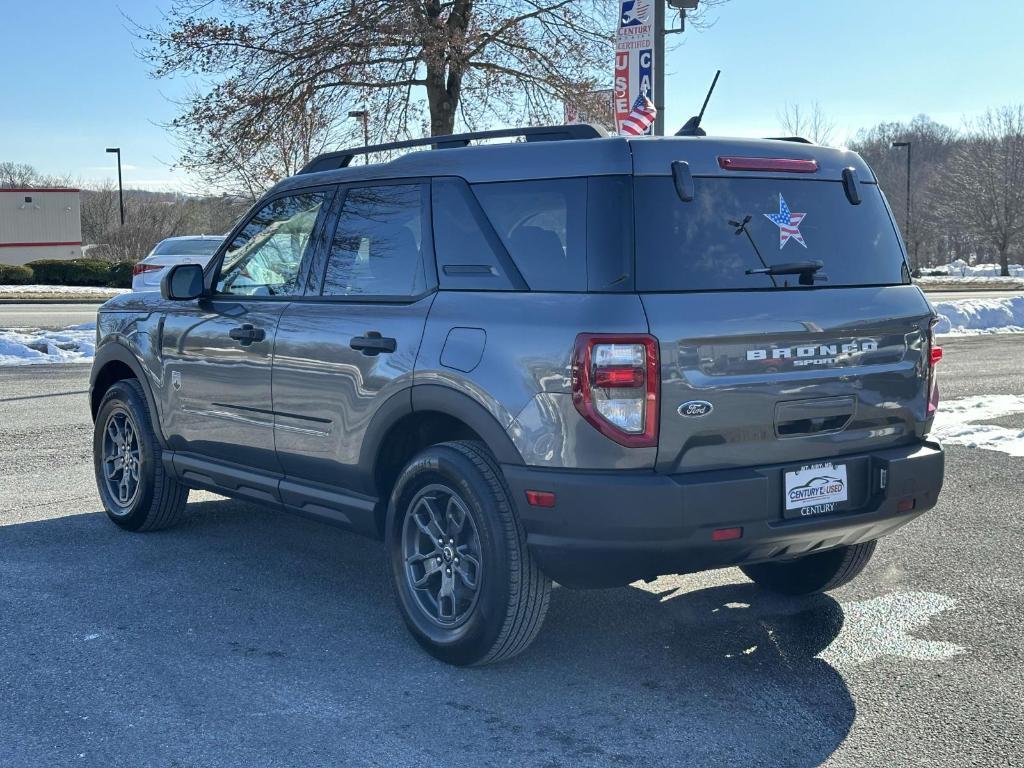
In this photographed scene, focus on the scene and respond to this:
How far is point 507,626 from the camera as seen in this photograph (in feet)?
13.8

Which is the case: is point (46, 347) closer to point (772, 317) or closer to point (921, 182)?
point (772, 317)

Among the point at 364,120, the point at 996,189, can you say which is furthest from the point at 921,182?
the point at 364,120

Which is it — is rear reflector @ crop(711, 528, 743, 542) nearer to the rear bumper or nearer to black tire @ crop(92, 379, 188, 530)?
the rear bumper

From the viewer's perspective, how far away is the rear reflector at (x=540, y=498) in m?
3.99

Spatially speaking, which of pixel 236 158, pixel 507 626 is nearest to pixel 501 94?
pixel 236 158

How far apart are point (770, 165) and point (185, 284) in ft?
10.1

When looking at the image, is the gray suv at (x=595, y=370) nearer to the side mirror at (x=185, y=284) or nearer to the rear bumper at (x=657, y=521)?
the rear bumper at (x=657, y=521)

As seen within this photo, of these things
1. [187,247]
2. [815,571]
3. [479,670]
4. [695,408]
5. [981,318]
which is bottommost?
[479,670]

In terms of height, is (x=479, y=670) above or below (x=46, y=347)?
below

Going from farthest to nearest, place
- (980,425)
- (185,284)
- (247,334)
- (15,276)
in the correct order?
(15,276), (980,425), (185,284), (247,334)

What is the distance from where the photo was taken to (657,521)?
387cm

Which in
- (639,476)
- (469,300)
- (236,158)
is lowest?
(639,476)

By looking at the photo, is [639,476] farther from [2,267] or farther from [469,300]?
[2,267]

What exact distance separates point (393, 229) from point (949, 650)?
2.85 m
